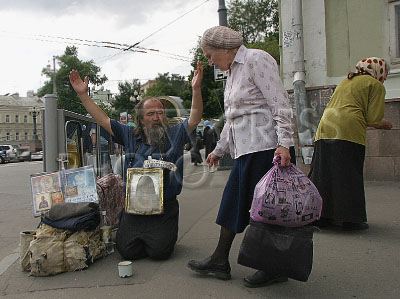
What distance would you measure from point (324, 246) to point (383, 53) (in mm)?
4928

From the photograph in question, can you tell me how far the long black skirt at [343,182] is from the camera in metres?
4.06

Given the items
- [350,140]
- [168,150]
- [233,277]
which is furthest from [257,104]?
[350,140]

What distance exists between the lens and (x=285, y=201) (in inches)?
99.4

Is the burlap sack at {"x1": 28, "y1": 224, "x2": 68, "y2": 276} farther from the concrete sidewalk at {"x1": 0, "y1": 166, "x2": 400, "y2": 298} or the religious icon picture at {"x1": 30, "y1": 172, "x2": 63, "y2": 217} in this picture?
the religious icon picture at {"x1": 30, "y1": 172, "x2": 63, "y2": 217}

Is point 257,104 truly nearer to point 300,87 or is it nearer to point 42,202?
point 42,202

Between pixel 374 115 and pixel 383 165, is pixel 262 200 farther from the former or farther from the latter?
pixel 383 165

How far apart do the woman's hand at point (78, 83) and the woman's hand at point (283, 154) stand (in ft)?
6.45

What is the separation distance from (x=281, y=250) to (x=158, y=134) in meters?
1.72

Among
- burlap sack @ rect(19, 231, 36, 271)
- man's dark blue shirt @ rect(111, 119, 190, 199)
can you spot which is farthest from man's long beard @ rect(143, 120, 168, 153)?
burlap sack @ rect(19, 231, 36, 271)

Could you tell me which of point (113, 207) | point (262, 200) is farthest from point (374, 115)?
point (113, 207)

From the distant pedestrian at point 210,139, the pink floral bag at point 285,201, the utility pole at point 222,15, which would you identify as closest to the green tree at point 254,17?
the distant pedestrian at point 210,139

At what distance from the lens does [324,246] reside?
3.71 m

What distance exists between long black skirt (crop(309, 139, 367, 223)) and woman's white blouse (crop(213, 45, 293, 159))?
153 cm

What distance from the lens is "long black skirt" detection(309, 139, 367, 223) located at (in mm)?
4061
